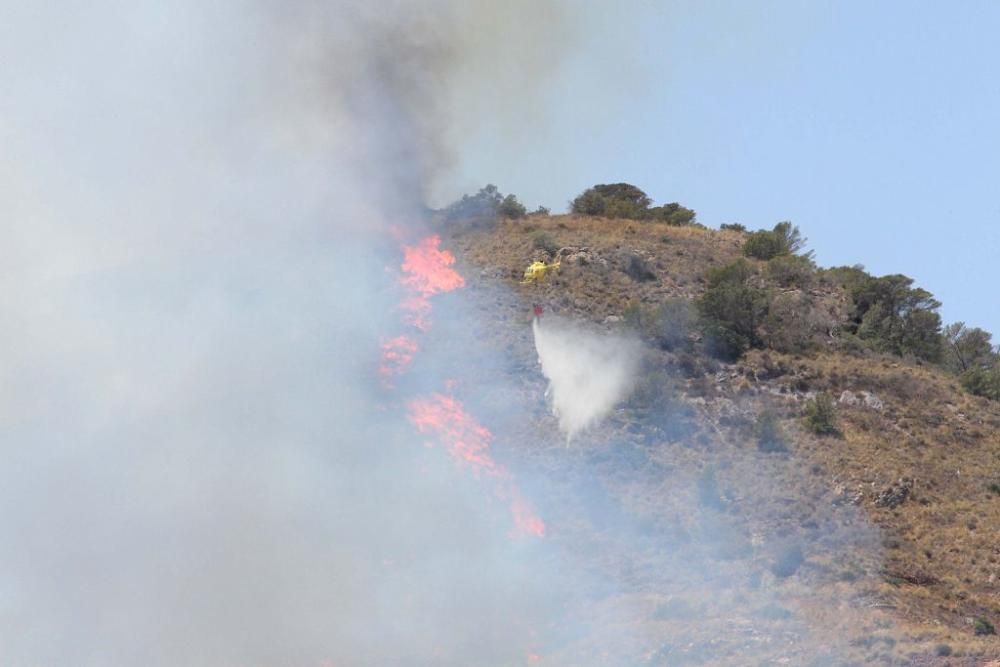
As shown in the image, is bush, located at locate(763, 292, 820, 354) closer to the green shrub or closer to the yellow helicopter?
the green shrub

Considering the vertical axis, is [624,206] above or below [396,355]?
above

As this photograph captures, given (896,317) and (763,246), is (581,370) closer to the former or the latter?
(896,317)

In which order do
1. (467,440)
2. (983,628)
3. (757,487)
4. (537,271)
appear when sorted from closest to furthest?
(983,628) → (757,487) → (467,440) → (537,271)

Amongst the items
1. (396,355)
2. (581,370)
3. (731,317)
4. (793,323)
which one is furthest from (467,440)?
(793,323)

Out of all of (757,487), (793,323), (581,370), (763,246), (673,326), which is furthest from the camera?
(763,246)

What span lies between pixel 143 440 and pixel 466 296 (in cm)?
2134

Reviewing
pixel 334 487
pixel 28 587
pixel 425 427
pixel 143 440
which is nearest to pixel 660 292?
pixel 425 427

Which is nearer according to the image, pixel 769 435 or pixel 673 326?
pixel 769 435

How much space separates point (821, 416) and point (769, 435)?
3394 millimetres

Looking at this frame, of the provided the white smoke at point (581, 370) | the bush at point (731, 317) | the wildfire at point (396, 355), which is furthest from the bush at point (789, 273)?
the wildfire at point (396, 355)

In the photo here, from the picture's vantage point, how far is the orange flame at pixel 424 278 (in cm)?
6294

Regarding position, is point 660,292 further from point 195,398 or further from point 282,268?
point 195,398

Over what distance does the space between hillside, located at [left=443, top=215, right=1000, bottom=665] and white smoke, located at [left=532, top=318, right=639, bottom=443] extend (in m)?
0.75

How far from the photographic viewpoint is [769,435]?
5762 cm
